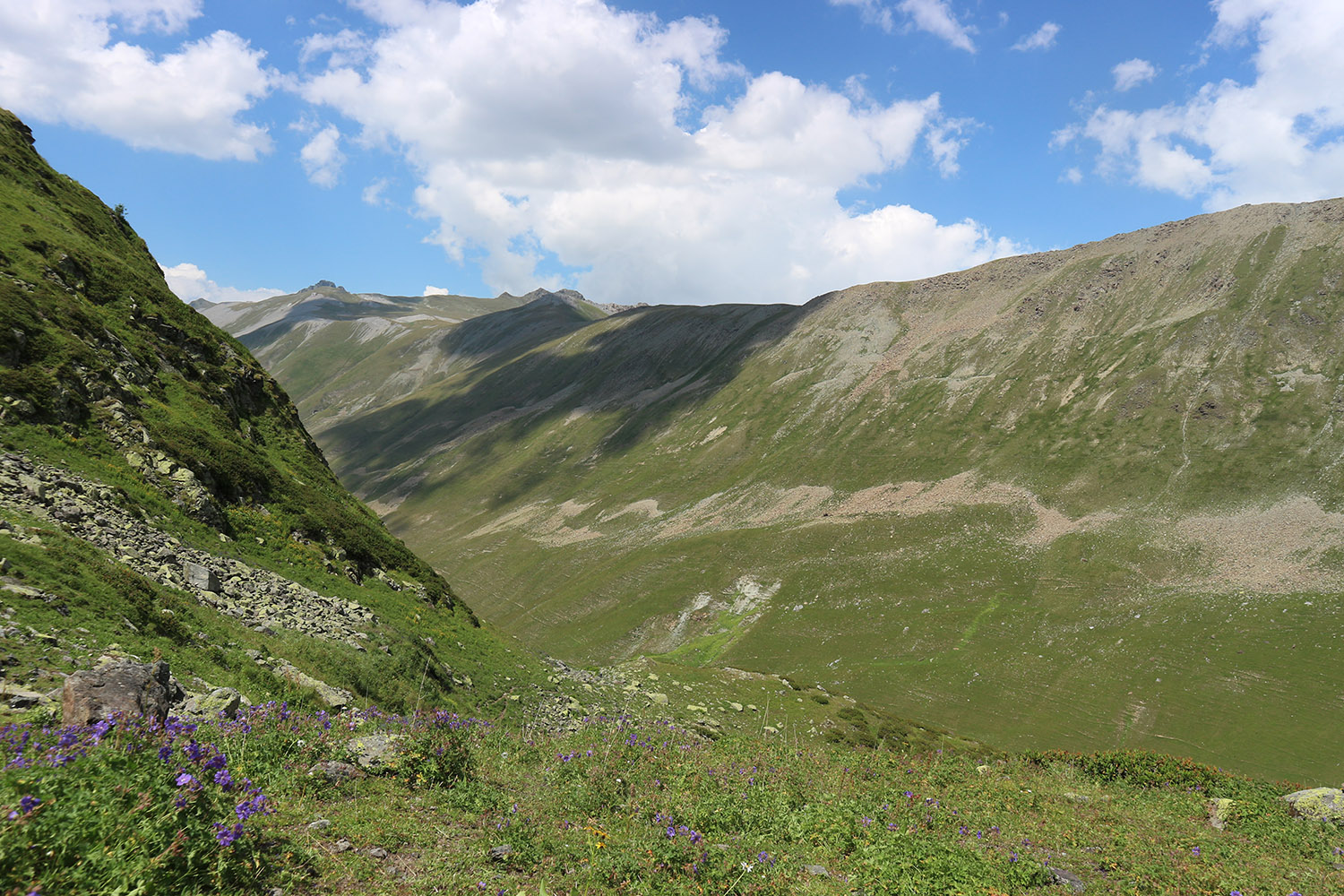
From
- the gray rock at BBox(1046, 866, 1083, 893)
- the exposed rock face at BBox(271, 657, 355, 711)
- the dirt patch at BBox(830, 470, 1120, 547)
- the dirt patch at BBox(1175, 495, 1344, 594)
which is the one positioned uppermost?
the exposed rock face at BBox(271, 657, 355, 711)

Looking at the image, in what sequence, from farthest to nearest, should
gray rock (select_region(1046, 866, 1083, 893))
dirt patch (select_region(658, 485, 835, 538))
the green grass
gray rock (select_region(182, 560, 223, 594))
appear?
dirt patch (select_region(658, 485, 835, 538))
gray rock (select_region(182, 560, 223, 594))
gray rock (select_region(1046, 866, 1083, 893))
the green grass

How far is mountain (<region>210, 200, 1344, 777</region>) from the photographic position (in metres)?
63.8

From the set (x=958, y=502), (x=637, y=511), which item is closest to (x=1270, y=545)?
(x=958, y=502)

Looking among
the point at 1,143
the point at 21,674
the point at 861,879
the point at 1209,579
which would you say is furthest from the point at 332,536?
the point at 1209,579

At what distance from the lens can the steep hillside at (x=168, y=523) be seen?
1452 centimetres

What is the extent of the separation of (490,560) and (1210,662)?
111598mm

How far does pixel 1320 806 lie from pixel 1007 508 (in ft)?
292

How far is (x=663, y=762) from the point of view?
47.1ft

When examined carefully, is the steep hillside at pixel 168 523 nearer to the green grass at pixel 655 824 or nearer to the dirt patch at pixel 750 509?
the green grass at pixel 655 824

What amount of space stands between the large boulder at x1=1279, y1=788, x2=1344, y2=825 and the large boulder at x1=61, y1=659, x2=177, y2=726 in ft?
88.2

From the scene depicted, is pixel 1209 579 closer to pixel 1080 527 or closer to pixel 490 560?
pixel 1080 527

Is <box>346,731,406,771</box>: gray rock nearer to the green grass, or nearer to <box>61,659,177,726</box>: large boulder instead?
the green grass

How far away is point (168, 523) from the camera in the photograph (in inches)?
901

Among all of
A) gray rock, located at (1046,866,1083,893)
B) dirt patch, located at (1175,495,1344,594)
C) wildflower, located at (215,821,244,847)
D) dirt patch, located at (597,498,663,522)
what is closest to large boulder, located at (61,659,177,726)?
wildflower, located at (215,821,244,847)
